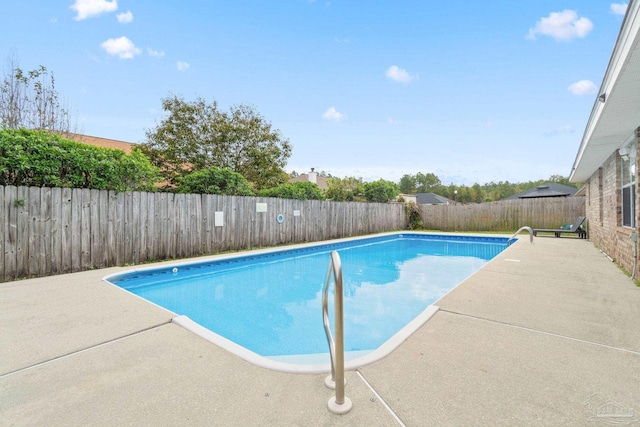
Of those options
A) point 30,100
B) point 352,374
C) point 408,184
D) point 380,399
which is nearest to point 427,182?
point 408,184

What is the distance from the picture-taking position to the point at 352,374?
6.90ft

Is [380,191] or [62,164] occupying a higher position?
[380,191]

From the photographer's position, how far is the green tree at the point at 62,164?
530 centimetres

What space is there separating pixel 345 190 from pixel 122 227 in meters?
15.6

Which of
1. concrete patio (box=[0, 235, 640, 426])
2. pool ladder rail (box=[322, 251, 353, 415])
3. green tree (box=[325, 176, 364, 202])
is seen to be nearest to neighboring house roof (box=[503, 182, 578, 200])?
green tree (box=[325, 176, 364, 202])

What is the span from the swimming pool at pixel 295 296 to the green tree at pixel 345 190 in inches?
396

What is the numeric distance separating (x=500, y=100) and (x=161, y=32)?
15.4 meters

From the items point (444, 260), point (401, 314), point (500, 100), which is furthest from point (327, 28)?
point (401, 314)

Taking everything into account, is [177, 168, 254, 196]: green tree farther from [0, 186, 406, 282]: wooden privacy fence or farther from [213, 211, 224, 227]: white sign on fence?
[213, 211, 224, 227]: white sign on fence

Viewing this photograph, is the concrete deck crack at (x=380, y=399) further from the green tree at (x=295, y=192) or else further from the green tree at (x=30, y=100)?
the green tree at (x=30, y=100)

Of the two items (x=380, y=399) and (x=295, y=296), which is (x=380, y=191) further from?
(x=380, y=399)

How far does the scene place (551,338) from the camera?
2.71m

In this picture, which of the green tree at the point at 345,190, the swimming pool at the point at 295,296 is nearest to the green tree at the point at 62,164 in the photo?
the swimming pool at the point at 295,296

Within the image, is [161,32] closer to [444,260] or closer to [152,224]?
[152,224]
